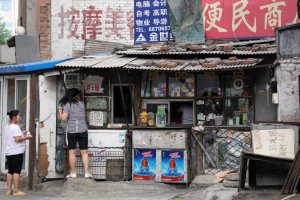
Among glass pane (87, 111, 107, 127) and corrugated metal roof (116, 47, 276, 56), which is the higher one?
corrugated metal roof (116, 47, 276, 56)

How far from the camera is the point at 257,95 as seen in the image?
11852 mm

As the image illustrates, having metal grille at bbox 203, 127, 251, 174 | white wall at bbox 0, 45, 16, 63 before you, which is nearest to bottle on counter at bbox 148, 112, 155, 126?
metal grille at bbox 203, 127, 251, 174

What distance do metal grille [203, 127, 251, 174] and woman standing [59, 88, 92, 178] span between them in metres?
2.47

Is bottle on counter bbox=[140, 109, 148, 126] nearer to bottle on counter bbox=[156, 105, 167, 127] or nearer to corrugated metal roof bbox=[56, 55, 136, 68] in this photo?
bottle on counter bbox=[156, 105, 167, 127]

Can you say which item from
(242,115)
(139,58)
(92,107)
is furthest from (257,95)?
(92,107)

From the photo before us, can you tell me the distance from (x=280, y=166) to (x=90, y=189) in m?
4.15

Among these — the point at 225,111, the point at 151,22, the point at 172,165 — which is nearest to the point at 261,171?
the point at 172,165

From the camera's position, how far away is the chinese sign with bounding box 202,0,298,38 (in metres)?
12.6

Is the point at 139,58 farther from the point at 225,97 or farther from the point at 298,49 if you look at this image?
the point at 298,49

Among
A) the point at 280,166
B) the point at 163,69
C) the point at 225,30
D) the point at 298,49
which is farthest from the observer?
the point at 225,30

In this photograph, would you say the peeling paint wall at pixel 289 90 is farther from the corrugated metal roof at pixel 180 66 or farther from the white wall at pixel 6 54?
the white wall at pixel 6 54

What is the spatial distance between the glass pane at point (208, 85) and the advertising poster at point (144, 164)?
1.67 m

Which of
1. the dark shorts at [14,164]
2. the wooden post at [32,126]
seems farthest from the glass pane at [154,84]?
the dark shorts at [14,164]

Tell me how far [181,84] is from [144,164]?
73.9 inches
